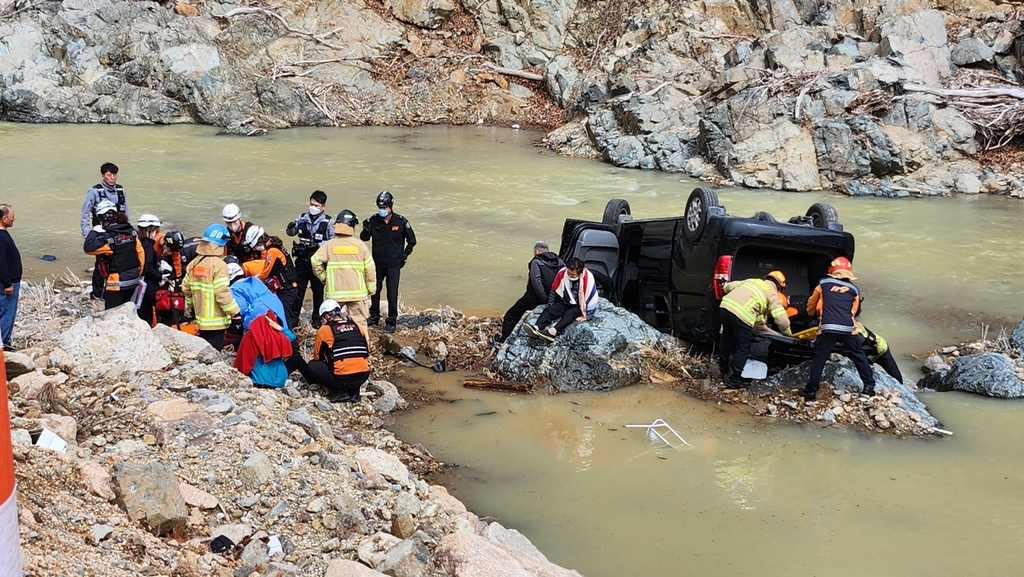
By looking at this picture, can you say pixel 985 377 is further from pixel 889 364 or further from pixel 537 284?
pixel 537 284

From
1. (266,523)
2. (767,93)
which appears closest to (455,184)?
(767,93)

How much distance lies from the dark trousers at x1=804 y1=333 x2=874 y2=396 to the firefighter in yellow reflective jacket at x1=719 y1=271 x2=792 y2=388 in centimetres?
41

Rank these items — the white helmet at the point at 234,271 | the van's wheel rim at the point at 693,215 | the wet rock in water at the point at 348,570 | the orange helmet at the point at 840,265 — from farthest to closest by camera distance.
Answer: the van's wheel rim at the point at 693,215 < the white helmet at the point at 234,271 < the orange helmet at the point at 840,265 < the wet rock in water at the point at 348,570

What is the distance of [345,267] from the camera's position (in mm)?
8711

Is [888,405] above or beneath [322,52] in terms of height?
beneath

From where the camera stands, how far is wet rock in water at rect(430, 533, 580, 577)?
4.11 m

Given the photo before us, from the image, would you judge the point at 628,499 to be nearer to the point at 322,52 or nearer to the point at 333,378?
the point at 333,378

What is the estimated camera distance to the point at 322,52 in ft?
109

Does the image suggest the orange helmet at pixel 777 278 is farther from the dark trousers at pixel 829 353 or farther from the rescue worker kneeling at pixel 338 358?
the rescue worker kneeling at pixel 338 358

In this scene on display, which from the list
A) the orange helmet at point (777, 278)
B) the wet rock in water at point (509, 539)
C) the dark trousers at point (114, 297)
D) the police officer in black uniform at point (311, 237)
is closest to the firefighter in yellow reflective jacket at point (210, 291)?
the dark trousers at point (114, 297)

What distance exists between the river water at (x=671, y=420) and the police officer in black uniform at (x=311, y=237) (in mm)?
1980

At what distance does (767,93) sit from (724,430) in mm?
17407

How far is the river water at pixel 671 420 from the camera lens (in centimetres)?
564

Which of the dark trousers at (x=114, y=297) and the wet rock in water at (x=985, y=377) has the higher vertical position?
the dark trousers at (x=114, y=297)
